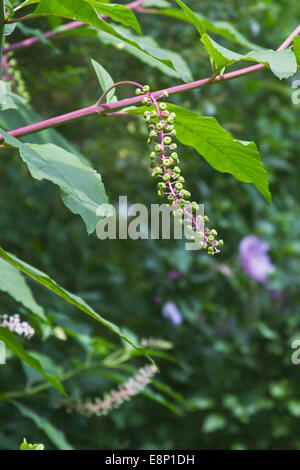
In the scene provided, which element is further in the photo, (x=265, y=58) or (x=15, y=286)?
(x=15, y=286)

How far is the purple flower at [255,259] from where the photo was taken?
261cm

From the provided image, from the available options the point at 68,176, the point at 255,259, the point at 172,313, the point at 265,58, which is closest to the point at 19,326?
the point at 68,176

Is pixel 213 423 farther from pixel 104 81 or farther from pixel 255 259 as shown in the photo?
pixel 104 81

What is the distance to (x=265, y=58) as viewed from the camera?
72 cm

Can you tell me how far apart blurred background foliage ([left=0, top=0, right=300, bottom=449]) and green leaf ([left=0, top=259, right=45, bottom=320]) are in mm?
1068

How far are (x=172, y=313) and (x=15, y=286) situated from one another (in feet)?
4.81

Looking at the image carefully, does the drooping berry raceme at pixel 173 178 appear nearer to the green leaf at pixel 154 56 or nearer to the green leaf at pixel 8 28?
the green leaf at pixel 154 56

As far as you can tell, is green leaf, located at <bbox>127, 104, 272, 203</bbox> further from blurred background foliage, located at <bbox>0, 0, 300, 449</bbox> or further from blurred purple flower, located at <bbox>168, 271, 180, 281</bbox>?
blurred purple flower, located at <bbox>168, 271, 180, 281</bbox>

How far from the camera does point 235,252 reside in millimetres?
2762

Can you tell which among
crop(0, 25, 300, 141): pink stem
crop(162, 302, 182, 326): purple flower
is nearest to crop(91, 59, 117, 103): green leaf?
crop(0, 25, 300, 141): pink stem

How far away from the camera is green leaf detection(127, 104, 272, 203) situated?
0.81 meters

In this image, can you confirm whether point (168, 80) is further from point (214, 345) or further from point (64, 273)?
point (214, 345)
